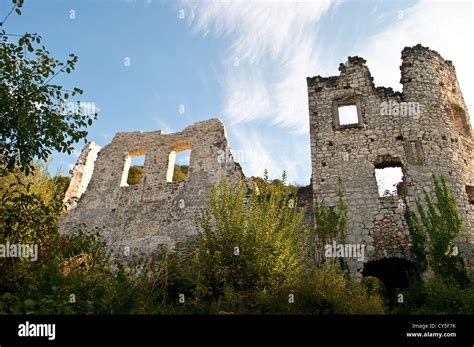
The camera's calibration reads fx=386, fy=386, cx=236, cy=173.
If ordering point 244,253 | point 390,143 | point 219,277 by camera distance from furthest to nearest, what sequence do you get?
point 390,143 < point 244,253 < point 219,277

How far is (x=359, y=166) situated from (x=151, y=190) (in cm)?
807

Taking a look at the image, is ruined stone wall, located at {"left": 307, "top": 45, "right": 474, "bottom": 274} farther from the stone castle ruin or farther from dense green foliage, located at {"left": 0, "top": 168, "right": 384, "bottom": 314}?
dense green foliage, located at {"left": 0, "top": 168, "right": 384, "bottom": 314}

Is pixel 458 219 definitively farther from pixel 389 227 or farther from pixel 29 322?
pixel 29 322

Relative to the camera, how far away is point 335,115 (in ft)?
43.2

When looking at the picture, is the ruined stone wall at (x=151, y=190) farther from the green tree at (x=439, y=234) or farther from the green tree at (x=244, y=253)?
the green tree at (x=439, y=234)

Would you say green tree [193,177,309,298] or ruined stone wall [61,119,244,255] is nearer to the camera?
green tree [193,177,309,298]

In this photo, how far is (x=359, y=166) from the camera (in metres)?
12.2

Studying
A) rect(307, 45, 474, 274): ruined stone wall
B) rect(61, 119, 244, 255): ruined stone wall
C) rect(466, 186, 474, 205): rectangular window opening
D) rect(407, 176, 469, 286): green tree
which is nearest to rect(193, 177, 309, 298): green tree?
rect(307, 45, 474, 274): ruined stone wall

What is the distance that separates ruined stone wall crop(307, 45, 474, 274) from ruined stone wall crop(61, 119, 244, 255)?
3.47 metres

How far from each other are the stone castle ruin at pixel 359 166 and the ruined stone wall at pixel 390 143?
32 mm

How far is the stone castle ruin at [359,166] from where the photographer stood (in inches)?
454

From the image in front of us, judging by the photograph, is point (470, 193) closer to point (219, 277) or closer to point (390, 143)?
point (390, 143)

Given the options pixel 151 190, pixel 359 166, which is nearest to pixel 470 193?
pixel 359 166

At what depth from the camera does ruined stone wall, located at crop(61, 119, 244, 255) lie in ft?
46.8
